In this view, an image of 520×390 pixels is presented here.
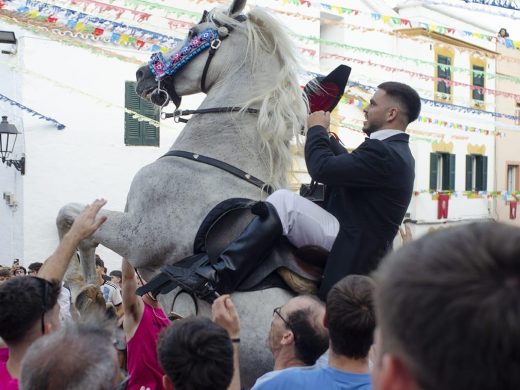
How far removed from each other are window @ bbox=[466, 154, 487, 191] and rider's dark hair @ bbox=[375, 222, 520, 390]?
2729cm

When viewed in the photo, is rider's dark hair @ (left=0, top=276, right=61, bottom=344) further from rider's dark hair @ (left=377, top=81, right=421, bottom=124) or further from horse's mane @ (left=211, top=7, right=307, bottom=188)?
rider's dark hair @ (left=377, top=81, right=421, bottom=124)

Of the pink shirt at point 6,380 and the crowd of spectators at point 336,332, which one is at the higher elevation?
the crowd of spectators at point 336,332

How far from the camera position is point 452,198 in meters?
26.6

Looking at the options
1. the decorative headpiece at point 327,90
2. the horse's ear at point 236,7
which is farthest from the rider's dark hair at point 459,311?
the horse's ear at point 236,7

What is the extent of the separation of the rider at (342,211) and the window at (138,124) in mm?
12523

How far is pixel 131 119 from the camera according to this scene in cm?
1647

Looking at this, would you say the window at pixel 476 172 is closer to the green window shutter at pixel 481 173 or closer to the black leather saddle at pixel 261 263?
the green window shutter at pixel 481 173

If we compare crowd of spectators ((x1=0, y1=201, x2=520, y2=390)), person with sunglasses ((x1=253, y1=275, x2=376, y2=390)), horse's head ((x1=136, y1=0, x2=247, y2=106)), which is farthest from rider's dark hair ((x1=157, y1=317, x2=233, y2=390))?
horse's head ((x1=136, y1=0, x2=247, y2=106))

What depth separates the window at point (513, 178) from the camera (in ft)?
97.6

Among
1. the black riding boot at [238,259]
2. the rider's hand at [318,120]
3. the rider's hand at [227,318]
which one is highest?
the rider's hand at [318,120]

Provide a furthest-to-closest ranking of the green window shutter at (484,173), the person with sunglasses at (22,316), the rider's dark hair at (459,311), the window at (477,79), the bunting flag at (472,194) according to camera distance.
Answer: the green window shutter at (484,173), the window at (477,79), the bunting flag at (472,194), the person with sunglasses at (22,316), the rider's dark hair at (459,311)

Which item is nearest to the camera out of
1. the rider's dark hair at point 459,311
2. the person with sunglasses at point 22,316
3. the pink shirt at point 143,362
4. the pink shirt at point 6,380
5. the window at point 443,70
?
the rider's dark hair at point 459,311

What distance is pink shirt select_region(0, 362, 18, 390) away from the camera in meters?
2.71

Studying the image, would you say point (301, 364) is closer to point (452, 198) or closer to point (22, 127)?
point (22, 127)
